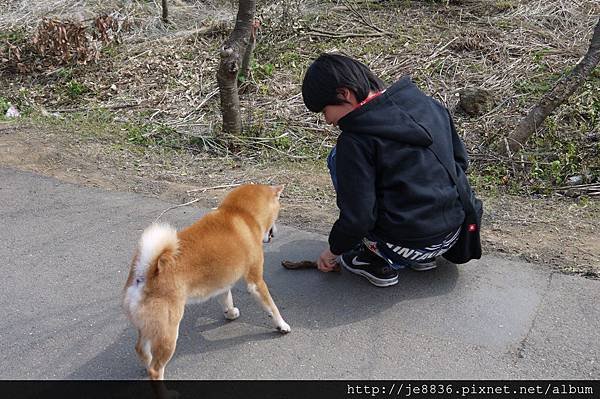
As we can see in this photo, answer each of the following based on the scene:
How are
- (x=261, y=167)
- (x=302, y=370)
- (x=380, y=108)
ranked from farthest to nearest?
(x=261, y=167) → (x=380, y=108) → (x=302, y=370)

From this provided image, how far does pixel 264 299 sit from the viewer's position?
3.29m

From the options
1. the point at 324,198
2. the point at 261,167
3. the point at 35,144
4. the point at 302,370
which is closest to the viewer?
the point at 302,370

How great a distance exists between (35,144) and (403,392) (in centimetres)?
485

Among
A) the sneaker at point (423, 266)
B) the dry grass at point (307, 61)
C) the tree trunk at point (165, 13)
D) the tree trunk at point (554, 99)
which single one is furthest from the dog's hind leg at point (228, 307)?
the tree trunk at point (165, 13)

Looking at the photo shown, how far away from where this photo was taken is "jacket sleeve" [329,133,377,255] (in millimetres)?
3301

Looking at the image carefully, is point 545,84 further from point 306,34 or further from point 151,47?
point 151,47

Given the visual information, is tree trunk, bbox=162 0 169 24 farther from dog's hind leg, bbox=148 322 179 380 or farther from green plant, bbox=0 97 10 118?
dog's hind leg, bbox=148 322 179 380

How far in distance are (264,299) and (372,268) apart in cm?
77

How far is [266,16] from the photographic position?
9508 millimetres


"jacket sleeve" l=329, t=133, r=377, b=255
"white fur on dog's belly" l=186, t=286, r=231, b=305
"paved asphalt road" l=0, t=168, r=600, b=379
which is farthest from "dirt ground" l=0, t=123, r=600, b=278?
"white fur on dog's belly" l=186, t=286, r=231, b=305

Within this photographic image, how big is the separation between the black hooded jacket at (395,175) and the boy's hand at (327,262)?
0.37 m

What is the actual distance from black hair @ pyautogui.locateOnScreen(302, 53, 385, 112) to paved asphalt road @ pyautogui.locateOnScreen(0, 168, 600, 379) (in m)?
1.16

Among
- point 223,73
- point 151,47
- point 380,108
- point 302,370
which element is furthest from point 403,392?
point 151,47

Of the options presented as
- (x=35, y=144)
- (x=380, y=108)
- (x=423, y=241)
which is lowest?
(x=35, y=144)
